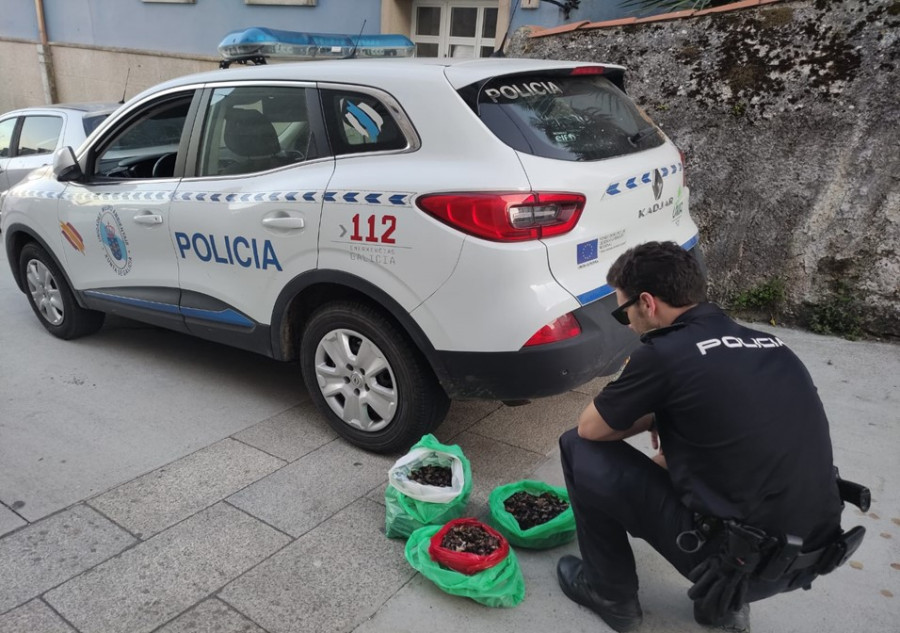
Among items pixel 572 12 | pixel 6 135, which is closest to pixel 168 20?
pixel 6 135

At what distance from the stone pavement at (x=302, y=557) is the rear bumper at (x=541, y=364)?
539mm

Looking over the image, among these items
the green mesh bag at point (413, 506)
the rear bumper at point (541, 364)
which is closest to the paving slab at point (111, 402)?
the green mesh bag at point (413, 506)

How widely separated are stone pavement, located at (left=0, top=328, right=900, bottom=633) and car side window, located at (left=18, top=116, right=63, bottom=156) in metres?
5.16

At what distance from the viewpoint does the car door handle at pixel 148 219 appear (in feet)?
13.0

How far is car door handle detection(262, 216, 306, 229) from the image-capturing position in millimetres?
3285

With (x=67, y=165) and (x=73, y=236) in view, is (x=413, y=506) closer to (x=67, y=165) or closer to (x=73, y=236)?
(x=73, y=236)

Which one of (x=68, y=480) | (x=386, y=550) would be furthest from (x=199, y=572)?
(x=68, y=480)

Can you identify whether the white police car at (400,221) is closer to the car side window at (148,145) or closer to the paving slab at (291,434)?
the car side window at (148,145)

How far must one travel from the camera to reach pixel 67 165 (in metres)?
4.43

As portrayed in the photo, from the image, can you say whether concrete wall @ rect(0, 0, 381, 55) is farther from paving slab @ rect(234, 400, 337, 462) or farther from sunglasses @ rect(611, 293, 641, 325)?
sunglasses @ rect(611, 293, 641, 325)

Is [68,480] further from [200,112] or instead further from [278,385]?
[200,112]

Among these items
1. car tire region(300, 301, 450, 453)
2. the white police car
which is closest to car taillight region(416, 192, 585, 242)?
the white police car

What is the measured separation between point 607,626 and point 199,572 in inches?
57.8

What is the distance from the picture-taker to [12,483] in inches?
127
